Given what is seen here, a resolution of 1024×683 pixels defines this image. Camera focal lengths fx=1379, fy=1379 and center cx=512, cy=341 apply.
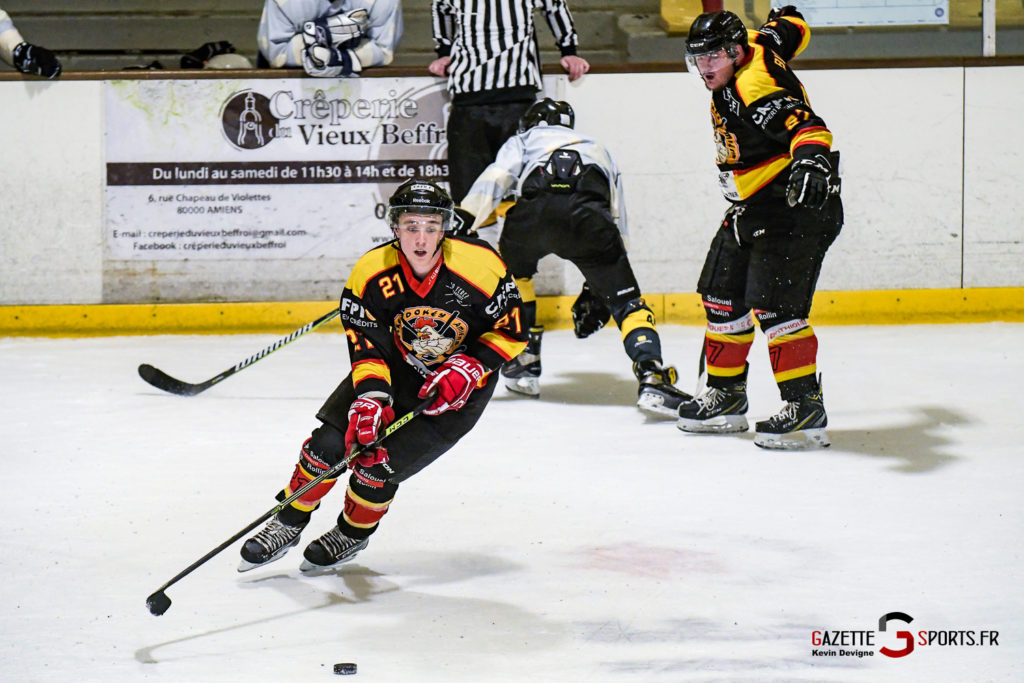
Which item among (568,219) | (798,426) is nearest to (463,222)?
(568,219)

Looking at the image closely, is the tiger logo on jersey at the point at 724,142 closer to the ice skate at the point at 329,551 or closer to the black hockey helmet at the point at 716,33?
the black hockey helmet at the point at 716,33

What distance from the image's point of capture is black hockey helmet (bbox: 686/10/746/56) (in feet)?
13.5

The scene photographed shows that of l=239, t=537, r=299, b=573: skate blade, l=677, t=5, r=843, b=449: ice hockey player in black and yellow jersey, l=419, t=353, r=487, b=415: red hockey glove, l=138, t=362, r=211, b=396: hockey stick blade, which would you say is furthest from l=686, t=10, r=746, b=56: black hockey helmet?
l=138, t=362, r=211, b=396: hockey stick blade

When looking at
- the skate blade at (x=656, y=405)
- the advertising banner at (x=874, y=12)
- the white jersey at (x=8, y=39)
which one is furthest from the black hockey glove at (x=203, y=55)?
the skate blade at (x=656, y=405)

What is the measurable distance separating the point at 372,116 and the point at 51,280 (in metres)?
1.62

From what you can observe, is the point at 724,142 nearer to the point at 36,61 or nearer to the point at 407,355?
the point at 407,355

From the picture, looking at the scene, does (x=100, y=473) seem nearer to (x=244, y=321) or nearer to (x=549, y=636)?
(x=549, y=636)

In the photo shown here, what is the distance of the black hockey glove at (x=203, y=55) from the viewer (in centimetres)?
655

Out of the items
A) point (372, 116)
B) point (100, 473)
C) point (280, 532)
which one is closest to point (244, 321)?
point (372, 116)

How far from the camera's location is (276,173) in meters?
6.23

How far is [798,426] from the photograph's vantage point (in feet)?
13.7

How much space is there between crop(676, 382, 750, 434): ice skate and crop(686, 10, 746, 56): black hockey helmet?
3.56ft

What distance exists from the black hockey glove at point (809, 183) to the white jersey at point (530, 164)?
1.11 m

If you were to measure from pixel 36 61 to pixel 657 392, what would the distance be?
3.30m
